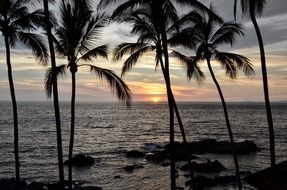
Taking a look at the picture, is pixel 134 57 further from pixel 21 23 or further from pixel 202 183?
pixel 202 183

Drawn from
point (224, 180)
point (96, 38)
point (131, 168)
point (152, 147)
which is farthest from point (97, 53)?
point (152, 147)

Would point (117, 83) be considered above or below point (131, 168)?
above

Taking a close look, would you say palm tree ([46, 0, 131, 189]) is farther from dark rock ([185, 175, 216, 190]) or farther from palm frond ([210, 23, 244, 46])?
dark rock ([185, 175, 216, 190])

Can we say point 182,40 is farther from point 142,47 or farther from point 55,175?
point 55,175

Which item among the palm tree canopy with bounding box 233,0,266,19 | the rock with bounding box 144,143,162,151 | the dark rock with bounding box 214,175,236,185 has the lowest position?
the rock with bounding box 144,143,162,151

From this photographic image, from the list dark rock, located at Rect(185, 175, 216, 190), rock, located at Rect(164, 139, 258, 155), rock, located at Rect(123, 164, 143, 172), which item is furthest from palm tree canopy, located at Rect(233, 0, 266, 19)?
rock, located at Rect(164, 139, 258, 155)

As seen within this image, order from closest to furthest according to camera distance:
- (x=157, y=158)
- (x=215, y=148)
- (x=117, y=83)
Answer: (x=117, y=83) < (x=157, y=158) < (x=215, y=148)

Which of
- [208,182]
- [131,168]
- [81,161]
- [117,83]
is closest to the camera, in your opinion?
[117,83]

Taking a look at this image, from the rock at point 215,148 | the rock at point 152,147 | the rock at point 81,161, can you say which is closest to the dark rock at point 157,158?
the rock at point 215,148

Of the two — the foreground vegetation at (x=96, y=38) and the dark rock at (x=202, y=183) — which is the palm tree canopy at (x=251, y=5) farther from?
the dark rock at (x=202, y=183)

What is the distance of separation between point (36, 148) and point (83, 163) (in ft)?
71.3

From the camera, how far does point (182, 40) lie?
749 inches

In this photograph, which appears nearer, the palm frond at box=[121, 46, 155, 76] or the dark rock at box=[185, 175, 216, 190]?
the palm frond at box=[121, 46, 155, 76]

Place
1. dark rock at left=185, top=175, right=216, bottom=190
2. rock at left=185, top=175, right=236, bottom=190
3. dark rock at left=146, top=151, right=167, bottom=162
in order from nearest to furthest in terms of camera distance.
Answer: dark rock at left=185, top=175, right=216, bottom=190
rock at left=185, top=175, right=236, bottom=190
dark rock at left=146, top=151, right=167, bottom=162
